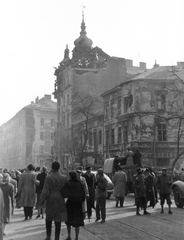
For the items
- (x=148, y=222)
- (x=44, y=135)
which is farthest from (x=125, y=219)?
(x=44, y=135)

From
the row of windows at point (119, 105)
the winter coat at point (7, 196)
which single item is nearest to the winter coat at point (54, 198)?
the winter coat at point (7, 196)

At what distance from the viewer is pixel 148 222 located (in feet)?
37.7

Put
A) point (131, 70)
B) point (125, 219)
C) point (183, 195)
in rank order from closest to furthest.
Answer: point (125, 219)
point (183, 195)
point (131, 70)

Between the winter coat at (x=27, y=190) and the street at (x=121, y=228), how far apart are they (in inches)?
23.6

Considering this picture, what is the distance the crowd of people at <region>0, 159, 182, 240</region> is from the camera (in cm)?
838

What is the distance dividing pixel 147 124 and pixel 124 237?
102 ft

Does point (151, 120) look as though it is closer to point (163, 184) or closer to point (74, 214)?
point (163, 184)

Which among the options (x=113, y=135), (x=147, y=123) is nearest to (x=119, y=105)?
(x=113, y=135)

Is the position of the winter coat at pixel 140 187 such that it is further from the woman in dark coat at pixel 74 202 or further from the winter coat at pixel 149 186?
the woman in dark coat at pixel 74 202

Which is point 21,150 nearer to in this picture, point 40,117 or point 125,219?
point 40,117

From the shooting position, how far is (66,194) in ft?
27.9

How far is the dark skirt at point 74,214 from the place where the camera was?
8.56m

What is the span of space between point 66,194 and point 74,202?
28cm

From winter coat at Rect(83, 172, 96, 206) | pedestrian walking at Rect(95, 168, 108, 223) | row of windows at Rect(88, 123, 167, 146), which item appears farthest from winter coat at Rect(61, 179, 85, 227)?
row of windows at Rect(88, 123, 167, 146)
